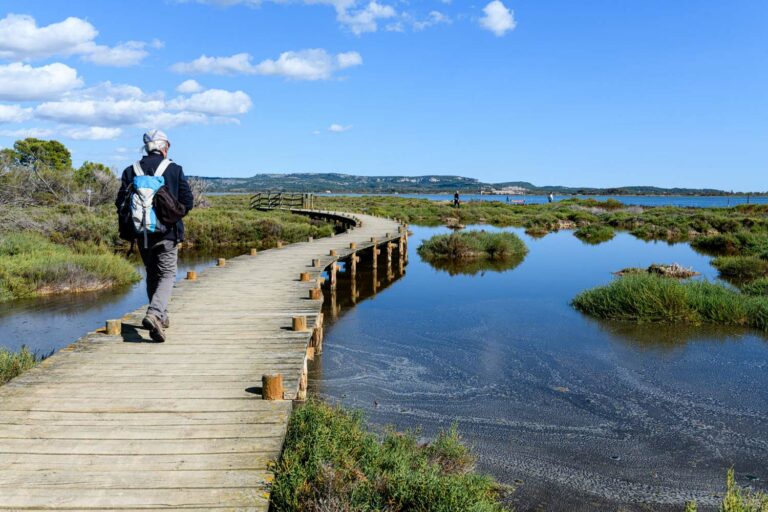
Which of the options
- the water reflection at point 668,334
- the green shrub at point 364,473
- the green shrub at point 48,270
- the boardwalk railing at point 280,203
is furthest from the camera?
the boardwalk railing at point 280,203

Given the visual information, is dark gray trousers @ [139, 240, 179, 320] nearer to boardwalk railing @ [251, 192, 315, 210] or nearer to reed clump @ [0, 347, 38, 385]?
reed clump @ [0, 347, 38, 385]

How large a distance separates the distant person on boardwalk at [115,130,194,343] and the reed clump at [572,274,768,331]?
30.1ft

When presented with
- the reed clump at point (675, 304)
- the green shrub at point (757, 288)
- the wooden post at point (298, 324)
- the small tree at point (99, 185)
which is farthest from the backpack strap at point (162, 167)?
the small tree at point (99, 185)

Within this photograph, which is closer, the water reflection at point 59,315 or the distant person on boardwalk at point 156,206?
the distant person on boardwalk at point 156,206

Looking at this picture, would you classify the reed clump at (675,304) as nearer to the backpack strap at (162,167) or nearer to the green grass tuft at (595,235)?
the backpack strap at (162,167)

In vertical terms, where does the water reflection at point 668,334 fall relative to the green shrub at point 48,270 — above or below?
below

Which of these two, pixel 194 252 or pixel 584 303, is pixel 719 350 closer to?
pixel 584 303

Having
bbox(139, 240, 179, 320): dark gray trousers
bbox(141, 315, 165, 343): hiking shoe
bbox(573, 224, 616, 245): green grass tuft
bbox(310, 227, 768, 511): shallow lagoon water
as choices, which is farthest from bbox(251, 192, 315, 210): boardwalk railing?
bbox(139, 240, 179, 320): dark gray trousers

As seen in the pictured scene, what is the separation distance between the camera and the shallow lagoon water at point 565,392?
18.2ft

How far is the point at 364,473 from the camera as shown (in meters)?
4.45

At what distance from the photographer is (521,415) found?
7.07 m

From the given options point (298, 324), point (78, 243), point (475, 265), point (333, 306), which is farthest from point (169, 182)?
point (475, 265)

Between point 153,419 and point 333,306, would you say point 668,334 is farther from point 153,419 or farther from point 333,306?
point 153,419

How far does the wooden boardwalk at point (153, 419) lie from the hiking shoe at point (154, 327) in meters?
0.08
